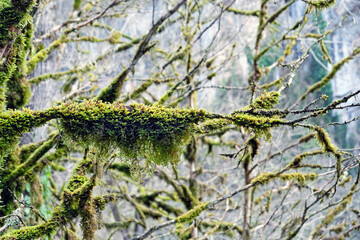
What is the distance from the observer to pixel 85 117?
2176 mm

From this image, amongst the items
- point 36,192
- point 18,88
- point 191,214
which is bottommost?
point 191,214

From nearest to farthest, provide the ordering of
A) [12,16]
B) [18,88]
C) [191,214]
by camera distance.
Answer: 1. [12,16]
2. [191,214]
3. [18,88]

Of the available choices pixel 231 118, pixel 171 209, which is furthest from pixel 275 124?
pixel 171 209

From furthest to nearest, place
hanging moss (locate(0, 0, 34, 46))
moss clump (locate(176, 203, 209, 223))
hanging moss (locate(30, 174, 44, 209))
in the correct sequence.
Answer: hanging moss (locate(30, 174, 44, 209)), moss clump (locate(176, 203, 209, 223)), hanging moss (locate(0, 0, 34, 46))

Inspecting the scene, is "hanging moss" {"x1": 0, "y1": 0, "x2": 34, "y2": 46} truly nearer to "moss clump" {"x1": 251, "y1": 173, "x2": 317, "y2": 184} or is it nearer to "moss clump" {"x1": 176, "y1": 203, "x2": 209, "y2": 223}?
"moss clump" {"x1": 176, "y1": 203, "x2": 209, "y2": 223}

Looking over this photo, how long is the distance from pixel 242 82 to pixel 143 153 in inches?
590

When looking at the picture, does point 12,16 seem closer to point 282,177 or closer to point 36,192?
point 36,192

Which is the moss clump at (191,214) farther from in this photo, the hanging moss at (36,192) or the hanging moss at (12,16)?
the hanging moss at (12,16)

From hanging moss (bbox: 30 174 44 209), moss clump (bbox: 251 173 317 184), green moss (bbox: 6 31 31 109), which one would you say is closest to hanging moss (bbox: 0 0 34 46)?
green moss (bbox: 6 31 31 109)

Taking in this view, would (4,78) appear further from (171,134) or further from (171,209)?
(171,209)

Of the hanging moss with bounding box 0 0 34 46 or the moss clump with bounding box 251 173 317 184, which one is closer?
the hanging moss with bounding box 0 0 34 46

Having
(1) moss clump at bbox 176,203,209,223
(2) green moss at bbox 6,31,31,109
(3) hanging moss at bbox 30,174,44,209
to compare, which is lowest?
(1) moss clump at bbox 176,203,209,223

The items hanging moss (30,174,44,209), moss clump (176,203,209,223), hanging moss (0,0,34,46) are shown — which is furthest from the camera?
hanging moss (30,174,44,209)

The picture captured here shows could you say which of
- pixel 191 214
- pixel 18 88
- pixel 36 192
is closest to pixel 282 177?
pixel 191 214
